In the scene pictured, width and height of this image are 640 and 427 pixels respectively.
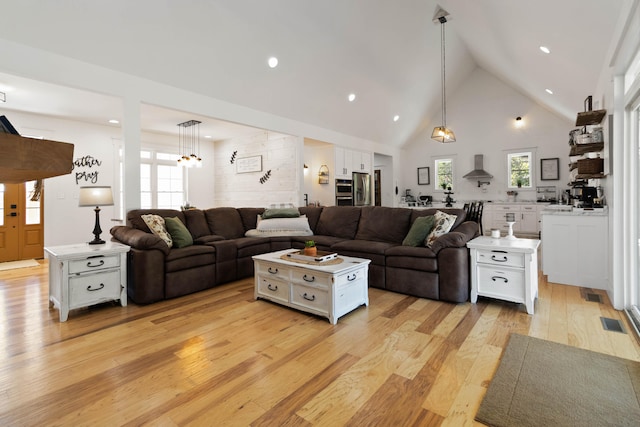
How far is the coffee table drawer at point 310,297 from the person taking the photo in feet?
9.43

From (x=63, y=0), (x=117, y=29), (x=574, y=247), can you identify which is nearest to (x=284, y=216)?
(x=117, y=29)

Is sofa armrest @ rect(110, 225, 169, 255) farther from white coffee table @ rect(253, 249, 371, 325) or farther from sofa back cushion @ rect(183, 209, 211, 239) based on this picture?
white coffee table @ rect(253, 249, 371, 325)

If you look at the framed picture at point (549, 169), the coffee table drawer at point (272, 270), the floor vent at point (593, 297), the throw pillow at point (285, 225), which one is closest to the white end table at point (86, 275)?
the coffee table drawer at point (272, 270)

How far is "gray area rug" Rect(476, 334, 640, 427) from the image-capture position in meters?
1.59

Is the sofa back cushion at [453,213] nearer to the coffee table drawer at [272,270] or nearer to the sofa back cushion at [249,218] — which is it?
the coffee table drawer at [272,270]

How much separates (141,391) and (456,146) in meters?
9.20

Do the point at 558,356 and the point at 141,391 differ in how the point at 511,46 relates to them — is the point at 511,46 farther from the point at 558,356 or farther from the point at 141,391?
the point at 141,391

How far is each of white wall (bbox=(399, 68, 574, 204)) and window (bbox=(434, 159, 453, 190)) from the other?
14cm

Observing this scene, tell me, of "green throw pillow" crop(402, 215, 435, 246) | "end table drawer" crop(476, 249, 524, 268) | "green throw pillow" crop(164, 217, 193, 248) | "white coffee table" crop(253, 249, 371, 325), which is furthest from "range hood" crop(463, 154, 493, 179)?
"green throw pillow" crop(164, 217, 193, 248)

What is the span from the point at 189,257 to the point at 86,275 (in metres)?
0.95

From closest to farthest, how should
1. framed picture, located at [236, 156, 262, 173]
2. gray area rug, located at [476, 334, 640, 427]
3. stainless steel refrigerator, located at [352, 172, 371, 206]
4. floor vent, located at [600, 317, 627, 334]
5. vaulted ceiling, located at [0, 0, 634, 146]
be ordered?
gray area rug, located at [476, 334, 640, 427] → floor vent, located at [600, 317, 627, 334] → vaulted ceiling, located at [0, 0, 634, 146] → framed picture, located at [236, 156, 262, 173] → stainless steel refrigerator, located at [352, 172, 371, 206]

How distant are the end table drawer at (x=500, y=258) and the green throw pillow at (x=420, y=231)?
64 cm

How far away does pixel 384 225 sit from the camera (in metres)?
4.42

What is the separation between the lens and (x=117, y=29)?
3338 millimetres
